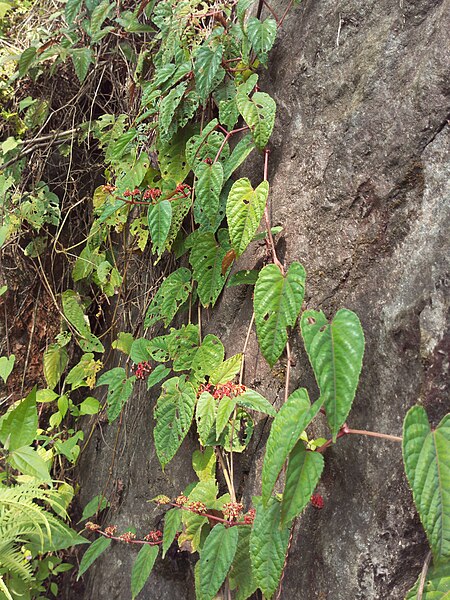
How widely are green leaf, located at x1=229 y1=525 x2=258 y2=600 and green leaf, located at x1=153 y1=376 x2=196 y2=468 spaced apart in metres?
0.25

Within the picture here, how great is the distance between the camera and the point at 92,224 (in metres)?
2.00

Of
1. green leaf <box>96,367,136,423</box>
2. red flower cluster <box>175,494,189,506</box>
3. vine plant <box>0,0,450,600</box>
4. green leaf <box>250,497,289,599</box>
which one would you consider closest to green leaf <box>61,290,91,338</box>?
vine plant <box>0,0,450,600</box>

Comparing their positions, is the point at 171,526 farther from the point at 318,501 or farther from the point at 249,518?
the point at 318,501

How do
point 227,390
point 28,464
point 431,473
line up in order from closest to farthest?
point 431,473 < point 227,390 < point 28,464

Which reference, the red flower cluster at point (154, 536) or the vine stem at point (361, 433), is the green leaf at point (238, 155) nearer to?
the vine stem at point (361, 433)

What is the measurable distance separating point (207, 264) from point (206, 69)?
496 mm

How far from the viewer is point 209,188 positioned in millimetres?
1337

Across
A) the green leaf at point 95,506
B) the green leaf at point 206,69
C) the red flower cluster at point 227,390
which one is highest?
the green leaf at point 206,69

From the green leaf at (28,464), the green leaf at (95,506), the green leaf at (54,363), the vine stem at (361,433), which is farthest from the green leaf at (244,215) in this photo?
the green leaf at (54,363)

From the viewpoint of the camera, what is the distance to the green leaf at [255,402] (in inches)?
43.4

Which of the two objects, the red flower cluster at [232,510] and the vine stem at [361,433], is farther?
the red flower cluster at [232,510]

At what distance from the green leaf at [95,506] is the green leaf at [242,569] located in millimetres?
665

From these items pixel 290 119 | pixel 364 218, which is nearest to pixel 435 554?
pixel 364 218

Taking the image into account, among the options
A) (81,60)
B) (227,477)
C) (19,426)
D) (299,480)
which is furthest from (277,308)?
(81,60)
